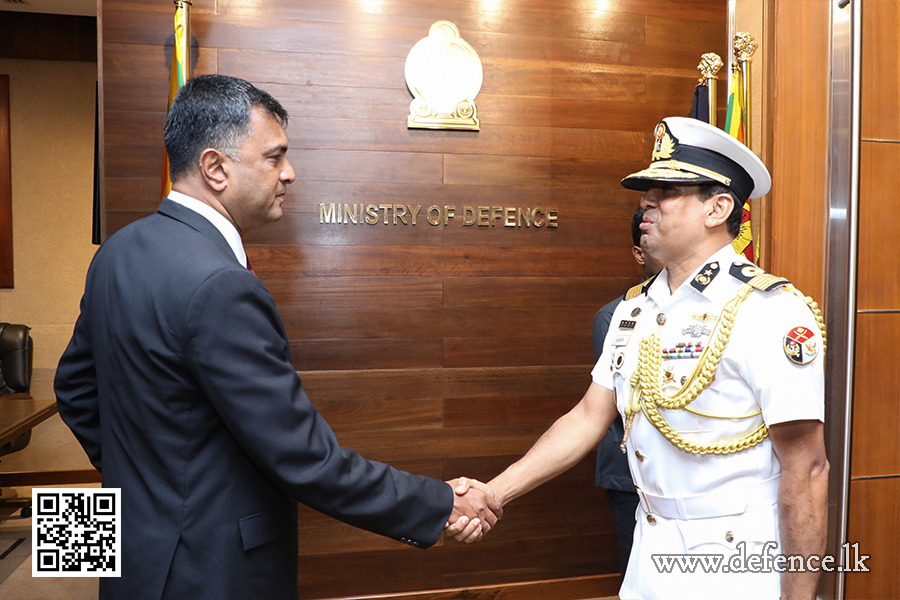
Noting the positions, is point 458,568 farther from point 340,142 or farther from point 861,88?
point 861,88

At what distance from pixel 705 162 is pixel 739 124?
5.65 ft

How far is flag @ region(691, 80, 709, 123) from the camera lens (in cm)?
313

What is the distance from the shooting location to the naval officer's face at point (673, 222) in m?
1.55

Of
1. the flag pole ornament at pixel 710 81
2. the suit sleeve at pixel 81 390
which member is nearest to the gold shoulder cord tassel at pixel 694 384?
the suit sleeve at pixel 81 390

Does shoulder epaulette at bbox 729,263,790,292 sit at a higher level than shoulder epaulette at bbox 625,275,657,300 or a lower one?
higher

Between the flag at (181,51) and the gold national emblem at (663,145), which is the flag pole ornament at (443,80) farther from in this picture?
the gold national emblem at (663,145)

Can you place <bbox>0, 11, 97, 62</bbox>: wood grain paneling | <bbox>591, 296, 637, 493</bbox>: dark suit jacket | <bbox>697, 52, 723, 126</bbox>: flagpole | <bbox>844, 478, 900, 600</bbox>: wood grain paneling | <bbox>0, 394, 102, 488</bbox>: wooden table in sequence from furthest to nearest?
<bbox>0, 11, 97, 62</bbox>: wood grain paneling → <bbox>0, 394, 102, 488</bbox>: wooden table → <bbox>697, 52, 723, 126</bbox>: flagpole → <bbox>844, 478, 900, 600</bbox>: wood grain paneling → <bbox>591, 296, 637, 493</bbox>: dark suit jacket

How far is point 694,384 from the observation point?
1.43 m

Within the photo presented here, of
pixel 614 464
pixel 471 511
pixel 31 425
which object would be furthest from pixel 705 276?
pixel 31 425

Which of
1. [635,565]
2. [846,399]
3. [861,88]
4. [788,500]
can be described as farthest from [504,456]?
[861,88]

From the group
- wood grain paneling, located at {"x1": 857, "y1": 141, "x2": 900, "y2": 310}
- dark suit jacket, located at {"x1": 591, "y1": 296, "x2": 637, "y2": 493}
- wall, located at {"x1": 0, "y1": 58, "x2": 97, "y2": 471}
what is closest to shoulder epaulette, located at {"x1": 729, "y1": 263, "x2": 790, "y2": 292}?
dark suit jacket, located at {"x1": 591, "y1": 296, "x2": 637, "y2": 493}

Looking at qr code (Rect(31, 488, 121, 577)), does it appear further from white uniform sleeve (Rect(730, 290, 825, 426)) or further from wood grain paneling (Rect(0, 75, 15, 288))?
wood grain paneling (Rect(0, 75, 15, 288))

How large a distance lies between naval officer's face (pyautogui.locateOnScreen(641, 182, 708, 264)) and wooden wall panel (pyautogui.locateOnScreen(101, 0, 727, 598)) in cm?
160

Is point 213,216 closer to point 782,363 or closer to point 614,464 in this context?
point 782,363
